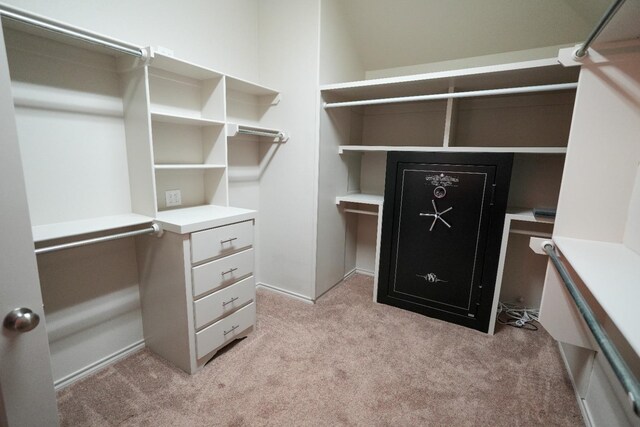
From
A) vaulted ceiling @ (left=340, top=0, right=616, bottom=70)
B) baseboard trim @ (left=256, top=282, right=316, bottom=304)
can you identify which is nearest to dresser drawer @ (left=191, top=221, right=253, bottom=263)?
baseboard trim @ (left=256, top=282, right=316, bottom=304)

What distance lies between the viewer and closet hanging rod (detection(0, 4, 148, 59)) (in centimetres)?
107

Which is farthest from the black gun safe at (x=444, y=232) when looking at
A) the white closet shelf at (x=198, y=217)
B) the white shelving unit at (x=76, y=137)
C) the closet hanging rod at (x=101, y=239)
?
the white shelving unit at (x=76, y=137)

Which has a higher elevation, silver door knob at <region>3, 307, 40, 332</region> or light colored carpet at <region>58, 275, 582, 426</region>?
silver door knob at <region>3, 307, 40, 332</region>

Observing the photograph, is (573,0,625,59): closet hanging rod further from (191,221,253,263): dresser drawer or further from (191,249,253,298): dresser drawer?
(191,249,253,298): dresser drawer

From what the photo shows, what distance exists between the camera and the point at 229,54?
226cm

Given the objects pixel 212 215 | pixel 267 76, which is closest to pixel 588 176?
pixel 212 215

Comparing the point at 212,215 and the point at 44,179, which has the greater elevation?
the point at 44,179

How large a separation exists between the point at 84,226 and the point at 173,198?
590 mm

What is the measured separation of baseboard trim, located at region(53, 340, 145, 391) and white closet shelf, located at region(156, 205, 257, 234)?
88cm

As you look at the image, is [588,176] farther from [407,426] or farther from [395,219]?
[407,426]

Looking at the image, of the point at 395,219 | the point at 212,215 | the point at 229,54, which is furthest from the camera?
the point at 395,219

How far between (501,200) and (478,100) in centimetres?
97

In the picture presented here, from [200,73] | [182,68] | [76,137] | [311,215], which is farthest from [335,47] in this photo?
[76,137]

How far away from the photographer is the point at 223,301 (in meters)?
1.82
